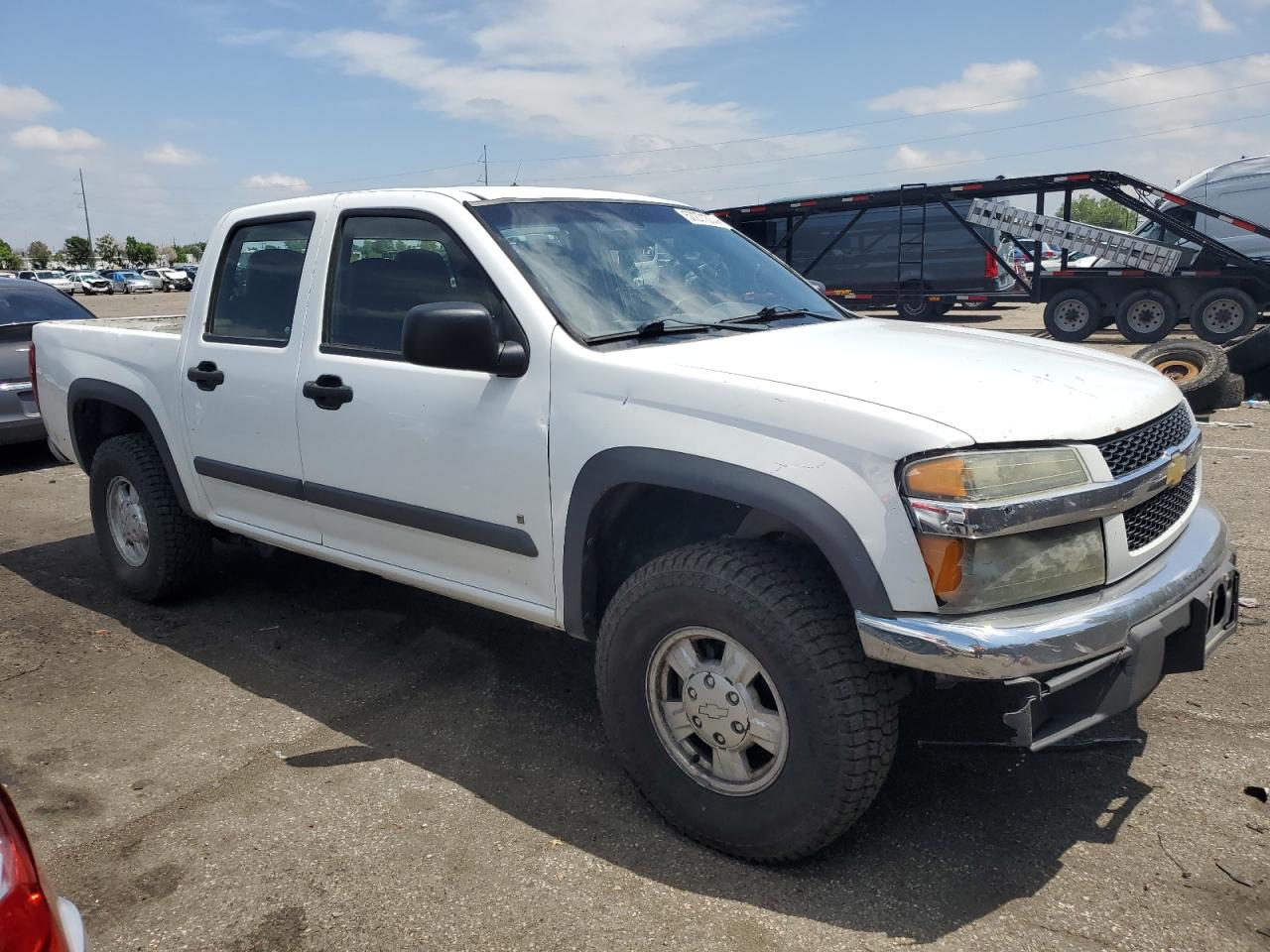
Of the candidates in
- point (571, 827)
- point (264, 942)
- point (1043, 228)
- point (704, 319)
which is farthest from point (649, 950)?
point (1043, 228)

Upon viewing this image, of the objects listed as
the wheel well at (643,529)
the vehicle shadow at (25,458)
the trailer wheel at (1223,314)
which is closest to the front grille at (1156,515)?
the wheel well at (643,529)

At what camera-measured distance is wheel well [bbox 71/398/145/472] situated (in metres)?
5.16

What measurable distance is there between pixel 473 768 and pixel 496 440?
1.09 meters

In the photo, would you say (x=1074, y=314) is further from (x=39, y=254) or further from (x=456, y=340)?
(x=39, y=254)

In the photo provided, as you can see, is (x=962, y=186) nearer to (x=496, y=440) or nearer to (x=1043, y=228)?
(x=1043, y=228)

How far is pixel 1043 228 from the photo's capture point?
15930 mm

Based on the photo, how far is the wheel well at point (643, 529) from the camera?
116 inches

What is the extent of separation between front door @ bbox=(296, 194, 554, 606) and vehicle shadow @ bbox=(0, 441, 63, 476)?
6.12 m

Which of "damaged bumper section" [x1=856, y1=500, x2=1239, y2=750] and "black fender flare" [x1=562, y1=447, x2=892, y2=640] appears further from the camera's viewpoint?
"black fender flare" [x1=562, y1=447, x2=892, y2=640]

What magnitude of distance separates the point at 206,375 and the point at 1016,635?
3415 millimetres

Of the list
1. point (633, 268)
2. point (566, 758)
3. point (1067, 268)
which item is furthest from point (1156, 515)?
point (1067, 268)

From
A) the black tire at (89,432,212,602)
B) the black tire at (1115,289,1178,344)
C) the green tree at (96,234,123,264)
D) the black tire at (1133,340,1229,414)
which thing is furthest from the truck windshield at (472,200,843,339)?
the green tree at (96,234,123,264)

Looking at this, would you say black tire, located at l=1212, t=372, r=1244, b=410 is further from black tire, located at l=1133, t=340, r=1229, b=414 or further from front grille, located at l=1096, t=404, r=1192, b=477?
front grille, located at l=1096, t=404, r=1192, b=477

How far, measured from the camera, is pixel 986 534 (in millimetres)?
2301
